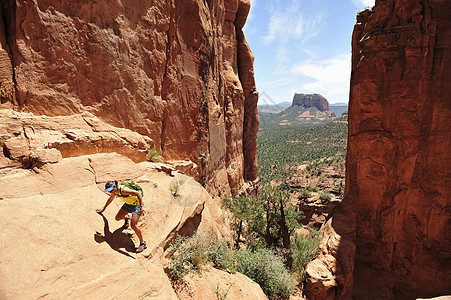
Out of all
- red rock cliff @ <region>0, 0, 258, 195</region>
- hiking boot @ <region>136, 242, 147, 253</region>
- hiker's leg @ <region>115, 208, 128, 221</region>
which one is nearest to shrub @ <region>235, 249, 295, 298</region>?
hiking boot @ <region>136, 242, 147, 253</region>

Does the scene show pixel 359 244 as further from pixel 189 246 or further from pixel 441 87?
pixel 189 246

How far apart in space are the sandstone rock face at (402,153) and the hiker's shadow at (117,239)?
836cm

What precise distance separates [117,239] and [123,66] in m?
5.82

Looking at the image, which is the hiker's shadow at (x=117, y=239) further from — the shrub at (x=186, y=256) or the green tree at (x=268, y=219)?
the green tree at (x=268, y=219)

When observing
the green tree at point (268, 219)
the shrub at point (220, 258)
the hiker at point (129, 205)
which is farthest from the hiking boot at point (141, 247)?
the green tree at point (268, 219)

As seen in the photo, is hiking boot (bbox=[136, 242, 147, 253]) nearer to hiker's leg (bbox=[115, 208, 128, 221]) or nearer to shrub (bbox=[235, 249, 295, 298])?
hiker's leg (bbox=[115, 208, 128, 221])

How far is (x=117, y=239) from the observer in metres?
4.66

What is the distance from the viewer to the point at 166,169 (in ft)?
25.3

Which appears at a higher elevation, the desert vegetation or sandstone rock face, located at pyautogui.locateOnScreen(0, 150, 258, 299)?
sandstone rock face, located at pyautogui.locateOnScreen(0, 150, 258, 299)

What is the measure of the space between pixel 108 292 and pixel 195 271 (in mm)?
2512

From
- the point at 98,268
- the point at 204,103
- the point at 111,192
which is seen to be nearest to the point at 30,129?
the point at 111,192

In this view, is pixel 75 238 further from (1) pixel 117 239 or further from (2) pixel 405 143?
(2) pixel 405 143

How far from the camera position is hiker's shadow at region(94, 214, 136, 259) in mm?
4449

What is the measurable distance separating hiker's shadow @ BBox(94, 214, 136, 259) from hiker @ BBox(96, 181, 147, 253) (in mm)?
165
